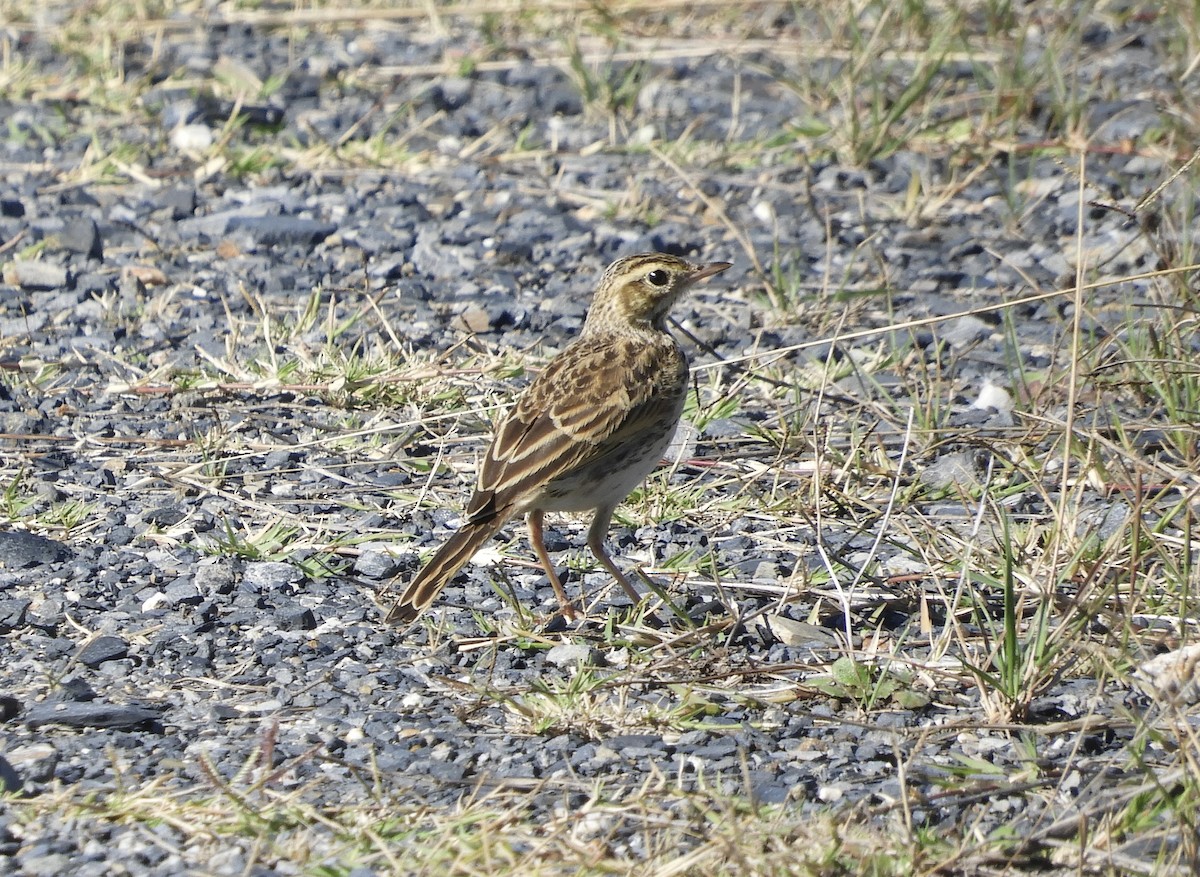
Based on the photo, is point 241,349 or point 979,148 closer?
point 241,349

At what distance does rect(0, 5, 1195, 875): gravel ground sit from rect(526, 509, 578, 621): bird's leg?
0.13m

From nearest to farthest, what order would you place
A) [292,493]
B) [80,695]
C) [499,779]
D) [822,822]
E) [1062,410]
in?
[822,822] → [499,779] → [80,695] → [292,493] → [1062,410]

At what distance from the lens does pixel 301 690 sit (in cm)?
472

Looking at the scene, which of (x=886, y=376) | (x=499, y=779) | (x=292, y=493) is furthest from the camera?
(x=886, y=376)

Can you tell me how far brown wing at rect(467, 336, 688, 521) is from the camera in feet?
17.3

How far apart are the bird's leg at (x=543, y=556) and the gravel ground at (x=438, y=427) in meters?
0.13

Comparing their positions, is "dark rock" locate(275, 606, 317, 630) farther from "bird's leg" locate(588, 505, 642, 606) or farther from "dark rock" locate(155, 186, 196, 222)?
"dark rock" locate(155, 186, 196, 222)

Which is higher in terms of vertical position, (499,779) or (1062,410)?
(499,779)

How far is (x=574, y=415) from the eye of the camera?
18.1 ft

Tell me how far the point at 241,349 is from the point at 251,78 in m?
3.54

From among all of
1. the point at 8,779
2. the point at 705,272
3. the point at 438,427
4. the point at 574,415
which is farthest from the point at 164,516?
the point at 705,272

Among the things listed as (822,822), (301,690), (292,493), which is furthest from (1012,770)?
(292,493)

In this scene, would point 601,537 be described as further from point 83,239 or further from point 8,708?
point 83,239

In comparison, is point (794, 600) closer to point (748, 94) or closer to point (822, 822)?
point (822, 822)
